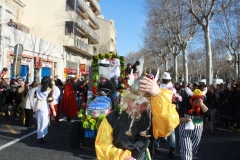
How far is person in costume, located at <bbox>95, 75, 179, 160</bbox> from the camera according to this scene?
2.17 metres

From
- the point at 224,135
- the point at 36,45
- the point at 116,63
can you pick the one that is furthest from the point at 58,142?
the point at 36,45

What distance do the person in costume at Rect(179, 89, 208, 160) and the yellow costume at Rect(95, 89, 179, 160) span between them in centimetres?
227

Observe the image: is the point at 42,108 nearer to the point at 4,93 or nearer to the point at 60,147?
the point at 60,147

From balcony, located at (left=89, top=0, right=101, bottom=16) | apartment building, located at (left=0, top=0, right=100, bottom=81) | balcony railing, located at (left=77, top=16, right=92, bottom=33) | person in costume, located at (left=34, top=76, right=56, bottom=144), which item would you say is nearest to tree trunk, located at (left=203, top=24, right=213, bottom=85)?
apartment building, located at (left=0, top=0, right=100, bottom=81)

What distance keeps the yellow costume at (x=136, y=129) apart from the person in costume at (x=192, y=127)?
2269 millimetres

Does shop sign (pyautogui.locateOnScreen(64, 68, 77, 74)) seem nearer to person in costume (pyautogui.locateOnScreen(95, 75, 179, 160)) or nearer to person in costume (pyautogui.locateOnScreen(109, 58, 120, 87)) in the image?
person in costume (pyautogui.locateOnScreen(109, 58, 120, 87))

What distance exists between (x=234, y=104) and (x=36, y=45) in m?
16.8

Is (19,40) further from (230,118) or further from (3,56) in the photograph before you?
(230,118)

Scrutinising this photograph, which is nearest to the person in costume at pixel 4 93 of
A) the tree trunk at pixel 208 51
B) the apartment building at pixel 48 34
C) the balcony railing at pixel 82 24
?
the apartment building at pixel 48 34

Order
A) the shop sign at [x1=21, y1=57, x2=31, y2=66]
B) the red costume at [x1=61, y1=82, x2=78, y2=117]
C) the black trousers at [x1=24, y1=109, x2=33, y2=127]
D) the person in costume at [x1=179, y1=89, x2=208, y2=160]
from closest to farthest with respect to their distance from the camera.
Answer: the person in costume at [x1=179, y1=89, x2=208, y2=160], the black trousers at [x1=24, y1=109, x2=33, y2=127], the red costume at [x1=61, y1=82, x2=78, y2=117], the shop sign at [x1=21, y1=57, x2=31, y2=66]

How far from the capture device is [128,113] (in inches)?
93.5

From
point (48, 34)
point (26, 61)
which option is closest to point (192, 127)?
point (26, 61)

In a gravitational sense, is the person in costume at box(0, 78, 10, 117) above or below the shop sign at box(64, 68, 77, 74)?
below

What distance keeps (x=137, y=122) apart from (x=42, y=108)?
17.1ft
